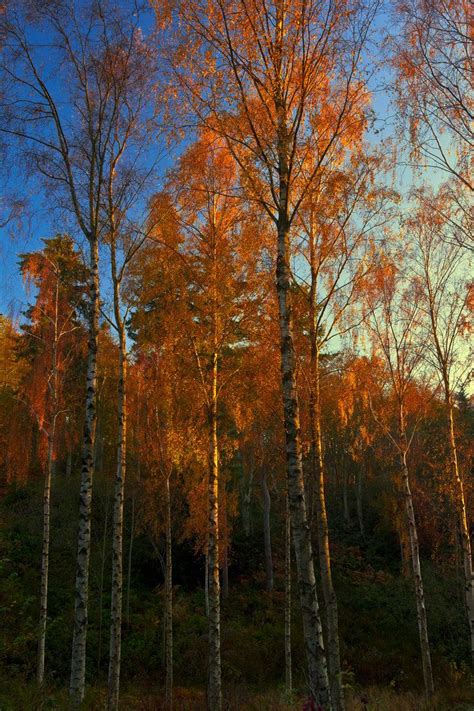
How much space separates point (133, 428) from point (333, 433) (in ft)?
70.9

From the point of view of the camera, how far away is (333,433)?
3459 centimetres

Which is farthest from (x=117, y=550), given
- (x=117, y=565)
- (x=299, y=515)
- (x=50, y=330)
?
(x=50, y=330)

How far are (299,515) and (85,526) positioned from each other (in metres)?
3.58

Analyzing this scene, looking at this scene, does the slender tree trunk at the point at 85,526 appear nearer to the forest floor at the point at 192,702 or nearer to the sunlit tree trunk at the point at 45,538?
the forest floor at the point at 192,702

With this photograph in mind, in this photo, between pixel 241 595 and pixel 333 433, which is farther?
pixel 333 433

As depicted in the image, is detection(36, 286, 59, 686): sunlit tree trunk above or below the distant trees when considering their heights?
below

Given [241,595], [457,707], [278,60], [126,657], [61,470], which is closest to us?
[278,60]

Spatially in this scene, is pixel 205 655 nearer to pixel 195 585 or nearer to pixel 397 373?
pixel 195 585

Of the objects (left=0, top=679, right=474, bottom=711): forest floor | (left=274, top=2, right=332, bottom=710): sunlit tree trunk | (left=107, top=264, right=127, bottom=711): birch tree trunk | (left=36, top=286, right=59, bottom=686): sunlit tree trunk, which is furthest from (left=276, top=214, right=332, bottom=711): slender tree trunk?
(left=36, top=286, right=59, bottom=686): sunlit tree trunk

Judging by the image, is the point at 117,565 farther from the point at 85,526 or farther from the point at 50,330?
the point at 50,330

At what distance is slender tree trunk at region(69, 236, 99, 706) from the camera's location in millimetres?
6438

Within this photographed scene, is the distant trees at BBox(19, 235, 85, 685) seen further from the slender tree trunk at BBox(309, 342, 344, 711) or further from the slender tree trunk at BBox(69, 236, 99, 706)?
the slender tree trunk at BBox(309, 342, 344, 711)

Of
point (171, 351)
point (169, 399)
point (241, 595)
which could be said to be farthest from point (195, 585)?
point (171, 351)

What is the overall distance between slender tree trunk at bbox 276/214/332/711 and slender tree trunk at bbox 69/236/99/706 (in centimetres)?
325
